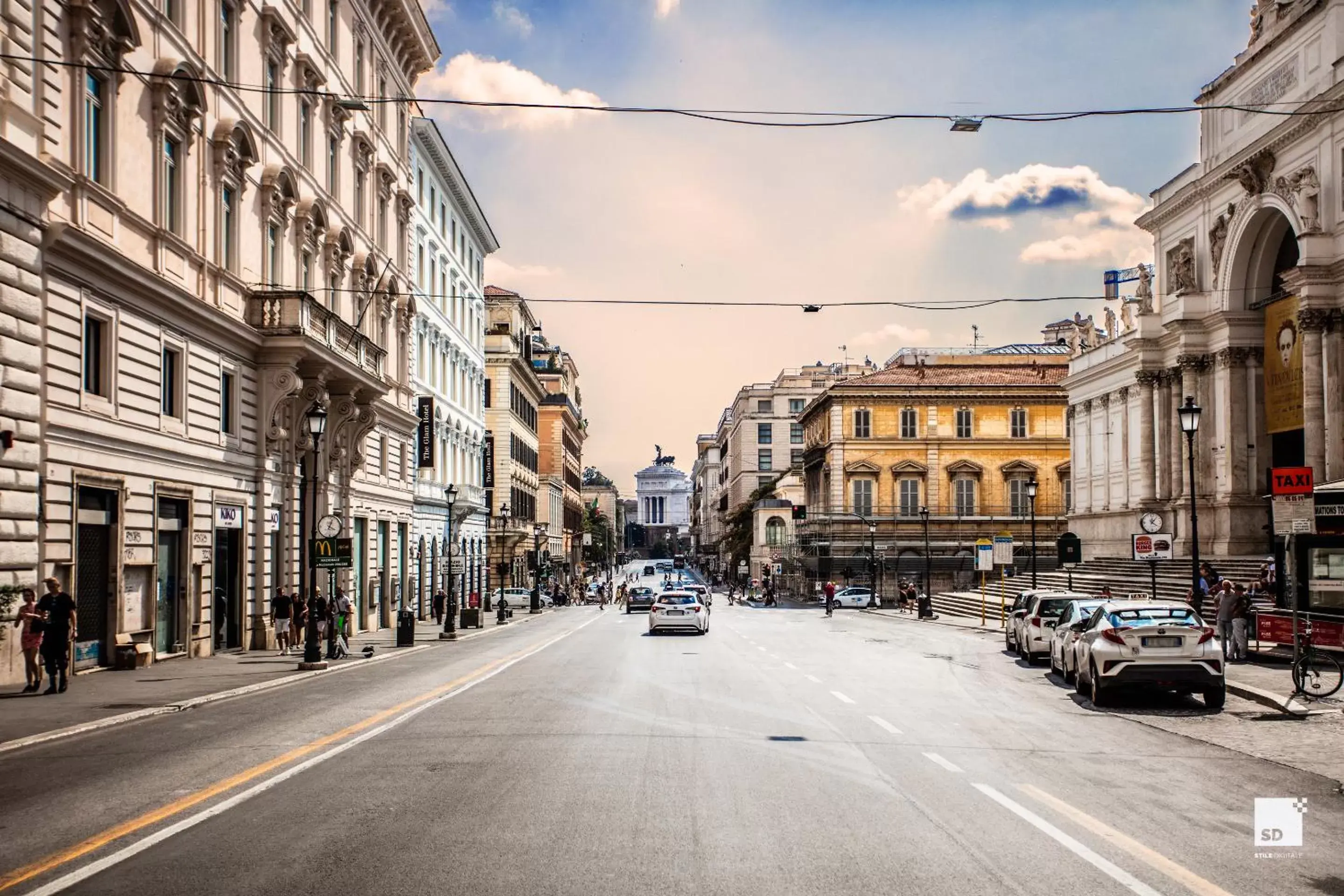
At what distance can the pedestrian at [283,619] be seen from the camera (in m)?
31.1

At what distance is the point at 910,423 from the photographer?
94.2 m

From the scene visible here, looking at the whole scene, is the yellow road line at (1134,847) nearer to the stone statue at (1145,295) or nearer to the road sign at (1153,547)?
the road sign at (1153,547)

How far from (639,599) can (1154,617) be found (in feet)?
173

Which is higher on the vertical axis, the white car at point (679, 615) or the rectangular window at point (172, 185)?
the rectangular window at point (172, 185)

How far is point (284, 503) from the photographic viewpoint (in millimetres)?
34969

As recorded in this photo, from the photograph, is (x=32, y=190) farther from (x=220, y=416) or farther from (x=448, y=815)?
(x=448, y=815)

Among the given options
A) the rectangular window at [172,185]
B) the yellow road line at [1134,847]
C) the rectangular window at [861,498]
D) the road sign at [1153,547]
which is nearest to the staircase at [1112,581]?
the road sign at [1153,547]

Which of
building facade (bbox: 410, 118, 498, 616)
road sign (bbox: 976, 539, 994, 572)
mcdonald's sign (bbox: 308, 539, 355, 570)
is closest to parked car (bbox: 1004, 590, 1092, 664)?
mcdonald's sign (bbox: 308, 539, 355, 570)

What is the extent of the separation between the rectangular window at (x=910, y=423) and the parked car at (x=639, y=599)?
3008 cm

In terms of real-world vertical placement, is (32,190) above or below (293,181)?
below

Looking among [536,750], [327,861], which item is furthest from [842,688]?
[327,861]

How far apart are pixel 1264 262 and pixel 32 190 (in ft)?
137

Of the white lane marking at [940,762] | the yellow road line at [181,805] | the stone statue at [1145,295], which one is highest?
the stone statue at [1145,295]

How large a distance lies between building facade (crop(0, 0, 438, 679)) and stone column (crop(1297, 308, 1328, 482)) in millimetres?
29384
